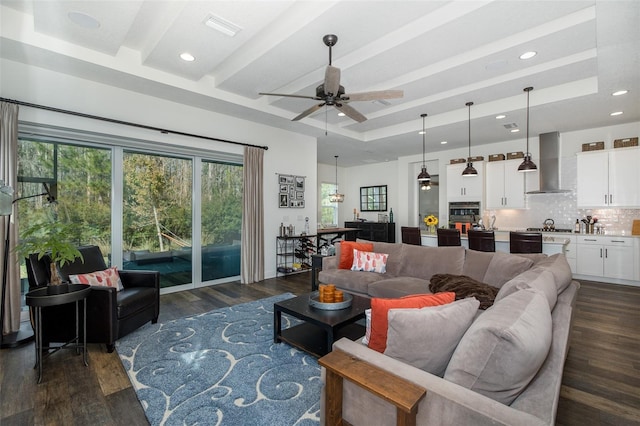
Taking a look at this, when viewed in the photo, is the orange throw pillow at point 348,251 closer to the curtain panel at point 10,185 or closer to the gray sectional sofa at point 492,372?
the gray sectional sofa at point 492,372

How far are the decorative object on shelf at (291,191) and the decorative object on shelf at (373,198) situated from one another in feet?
13.5

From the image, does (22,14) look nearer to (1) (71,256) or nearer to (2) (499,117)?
(1) (71,256)

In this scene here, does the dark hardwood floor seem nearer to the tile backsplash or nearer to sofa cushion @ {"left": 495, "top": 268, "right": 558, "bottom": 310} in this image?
sofa cushion @ {"left": 495, "top": 268, "right": 558, "bottom": 310}

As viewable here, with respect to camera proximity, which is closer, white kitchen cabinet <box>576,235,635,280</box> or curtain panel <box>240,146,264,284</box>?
white kitchen cabinet <box>576,235,635,280</box>

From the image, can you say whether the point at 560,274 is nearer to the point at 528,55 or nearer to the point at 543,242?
the point at 528,55

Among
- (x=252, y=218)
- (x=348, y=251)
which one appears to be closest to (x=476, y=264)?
(x=348, y=251)

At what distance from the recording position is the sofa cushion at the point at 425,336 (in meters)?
1.33

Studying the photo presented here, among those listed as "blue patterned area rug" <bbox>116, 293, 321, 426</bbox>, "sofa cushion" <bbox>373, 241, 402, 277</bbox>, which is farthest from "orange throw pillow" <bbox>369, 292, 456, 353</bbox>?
A: "sofa cushion" <bbox>373, 241, 402, 277</bbox>

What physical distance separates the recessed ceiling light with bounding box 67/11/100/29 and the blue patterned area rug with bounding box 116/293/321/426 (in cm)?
311

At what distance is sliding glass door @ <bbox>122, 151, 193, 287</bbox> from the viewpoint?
4.32 m

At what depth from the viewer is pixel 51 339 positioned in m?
2.72

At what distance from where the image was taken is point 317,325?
8.11ft

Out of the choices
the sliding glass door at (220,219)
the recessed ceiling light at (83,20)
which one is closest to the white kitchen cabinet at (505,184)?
the sliding glass door at (220,219)

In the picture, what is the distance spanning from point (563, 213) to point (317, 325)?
6.27m
